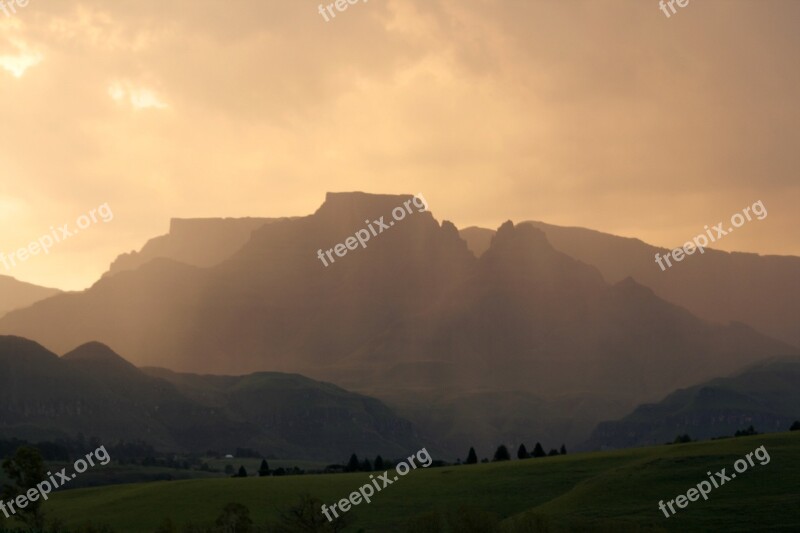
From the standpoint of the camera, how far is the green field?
91688 mm

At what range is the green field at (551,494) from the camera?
3610 inches

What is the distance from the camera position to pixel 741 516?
295 feet

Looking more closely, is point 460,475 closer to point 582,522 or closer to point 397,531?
point 397,531

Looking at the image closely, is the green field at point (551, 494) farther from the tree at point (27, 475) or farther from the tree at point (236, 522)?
the tree at point (236, 522)

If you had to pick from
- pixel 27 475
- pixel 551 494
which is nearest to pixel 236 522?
pixel 27 475

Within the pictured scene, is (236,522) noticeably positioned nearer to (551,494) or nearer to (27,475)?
(27,475)

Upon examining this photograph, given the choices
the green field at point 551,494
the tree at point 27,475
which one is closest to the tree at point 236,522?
the green field at point 551,494

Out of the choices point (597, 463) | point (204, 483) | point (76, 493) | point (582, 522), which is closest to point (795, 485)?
point (582, 522)

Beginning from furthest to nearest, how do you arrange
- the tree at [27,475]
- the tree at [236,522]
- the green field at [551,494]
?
the tree at [27,475] < the tree at [236,522] < the green field at [551,494]

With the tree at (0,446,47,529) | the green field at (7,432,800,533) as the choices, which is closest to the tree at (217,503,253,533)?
the green field at (7,432,800,533)

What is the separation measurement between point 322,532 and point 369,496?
106 ft

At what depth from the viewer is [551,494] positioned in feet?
380

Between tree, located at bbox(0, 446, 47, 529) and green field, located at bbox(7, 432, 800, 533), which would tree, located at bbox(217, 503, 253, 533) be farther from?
tree, located at bbox(0, 446, 47, 529)

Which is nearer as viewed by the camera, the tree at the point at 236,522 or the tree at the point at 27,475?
the tree at the point at 236,522
